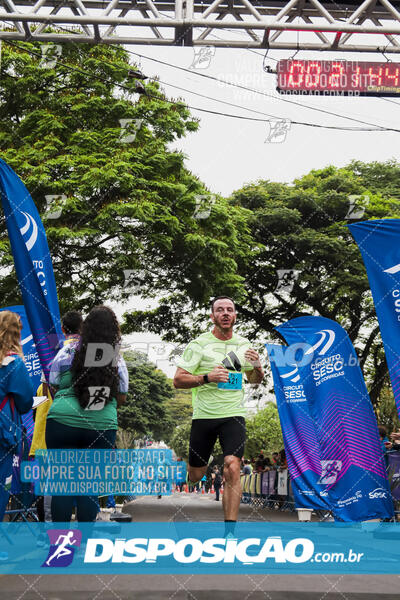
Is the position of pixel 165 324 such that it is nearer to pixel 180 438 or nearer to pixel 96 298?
pixel 96 298

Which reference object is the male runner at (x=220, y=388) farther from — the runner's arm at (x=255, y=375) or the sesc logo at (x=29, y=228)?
the sesc logo at (x=29, y=228)

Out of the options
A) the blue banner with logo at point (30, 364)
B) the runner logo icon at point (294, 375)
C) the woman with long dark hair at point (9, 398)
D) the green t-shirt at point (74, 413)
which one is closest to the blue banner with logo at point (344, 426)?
the runner logo icon at point (294, 375)

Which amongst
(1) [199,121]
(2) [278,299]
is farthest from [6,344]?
(2) [278,299]

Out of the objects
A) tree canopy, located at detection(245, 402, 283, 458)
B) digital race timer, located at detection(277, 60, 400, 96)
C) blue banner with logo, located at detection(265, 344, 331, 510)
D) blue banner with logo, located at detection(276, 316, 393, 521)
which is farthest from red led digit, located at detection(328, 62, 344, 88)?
tree canopy, located at detection(245, 402, 283, 458)

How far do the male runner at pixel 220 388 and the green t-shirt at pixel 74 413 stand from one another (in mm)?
1096

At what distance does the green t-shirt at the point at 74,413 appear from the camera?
4363 millimetres

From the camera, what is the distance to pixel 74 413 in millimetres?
4363

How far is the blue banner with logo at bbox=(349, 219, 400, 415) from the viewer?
558cm

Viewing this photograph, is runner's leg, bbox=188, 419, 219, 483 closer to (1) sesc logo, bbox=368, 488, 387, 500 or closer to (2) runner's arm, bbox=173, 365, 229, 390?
(2) runner's arm, bbox=173, 365, 229, 390

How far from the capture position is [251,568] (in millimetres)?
3764

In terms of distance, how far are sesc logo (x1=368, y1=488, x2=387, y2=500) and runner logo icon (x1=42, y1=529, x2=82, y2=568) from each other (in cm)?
534

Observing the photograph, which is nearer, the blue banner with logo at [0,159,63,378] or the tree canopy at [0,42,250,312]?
the blue banner with logo at [0,159,63,378]

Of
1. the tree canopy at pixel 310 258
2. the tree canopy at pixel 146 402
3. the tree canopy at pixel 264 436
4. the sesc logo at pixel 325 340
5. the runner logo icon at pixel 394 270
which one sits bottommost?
the tree canopy at pixel 264 436

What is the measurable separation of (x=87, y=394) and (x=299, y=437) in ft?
23.3
